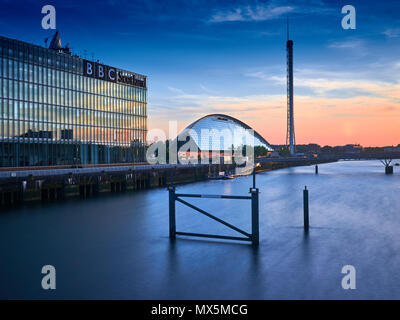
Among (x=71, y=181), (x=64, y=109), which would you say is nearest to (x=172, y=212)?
(x=71, y=181)

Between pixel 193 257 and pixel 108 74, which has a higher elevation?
pixel 108 74

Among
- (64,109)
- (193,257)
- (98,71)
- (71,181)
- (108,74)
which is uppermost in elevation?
(98,71)

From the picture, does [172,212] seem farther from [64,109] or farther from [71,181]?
[64,109]

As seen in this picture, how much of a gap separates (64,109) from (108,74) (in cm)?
1797

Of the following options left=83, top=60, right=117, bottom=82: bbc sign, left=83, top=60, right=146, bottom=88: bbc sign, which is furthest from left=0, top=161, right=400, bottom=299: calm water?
left=83, top=60, right=146, bottom=88: bbc sign

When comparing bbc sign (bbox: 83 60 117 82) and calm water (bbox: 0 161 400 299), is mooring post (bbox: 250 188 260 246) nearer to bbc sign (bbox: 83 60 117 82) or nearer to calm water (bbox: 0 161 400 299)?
calm water (bbox: 0 161 400 299)

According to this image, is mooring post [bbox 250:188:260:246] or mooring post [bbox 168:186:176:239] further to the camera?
mooring post [bbox 168:186:176:239]

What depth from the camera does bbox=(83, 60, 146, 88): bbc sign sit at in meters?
93.9

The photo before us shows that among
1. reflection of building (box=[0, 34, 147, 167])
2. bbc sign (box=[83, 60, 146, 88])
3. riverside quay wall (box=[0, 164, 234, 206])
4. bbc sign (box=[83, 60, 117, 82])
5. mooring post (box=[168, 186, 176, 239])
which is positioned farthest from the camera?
Result: bbc sign (box=[83, 60, 146, 88])

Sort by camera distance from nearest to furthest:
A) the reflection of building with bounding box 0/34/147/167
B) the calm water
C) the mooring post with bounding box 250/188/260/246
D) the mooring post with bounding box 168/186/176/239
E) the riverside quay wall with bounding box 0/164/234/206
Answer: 1. the calm water
2. the mooring post with bounding box 250/188/260/246
3. the mooring post with bounding box 168/186/176/239
4. the riverside quay wall with bounding box 0/164/234/206
5. the reflection of building with bounding box 0/34/147/167

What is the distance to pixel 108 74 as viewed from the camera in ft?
328

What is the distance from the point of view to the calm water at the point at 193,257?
50.5 feet

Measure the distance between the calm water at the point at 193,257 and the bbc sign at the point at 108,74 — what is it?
63648mm

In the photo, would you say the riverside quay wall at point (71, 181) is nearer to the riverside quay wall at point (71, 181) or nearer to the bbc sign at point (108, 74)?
the riverside quay wall at point (71, 181)
